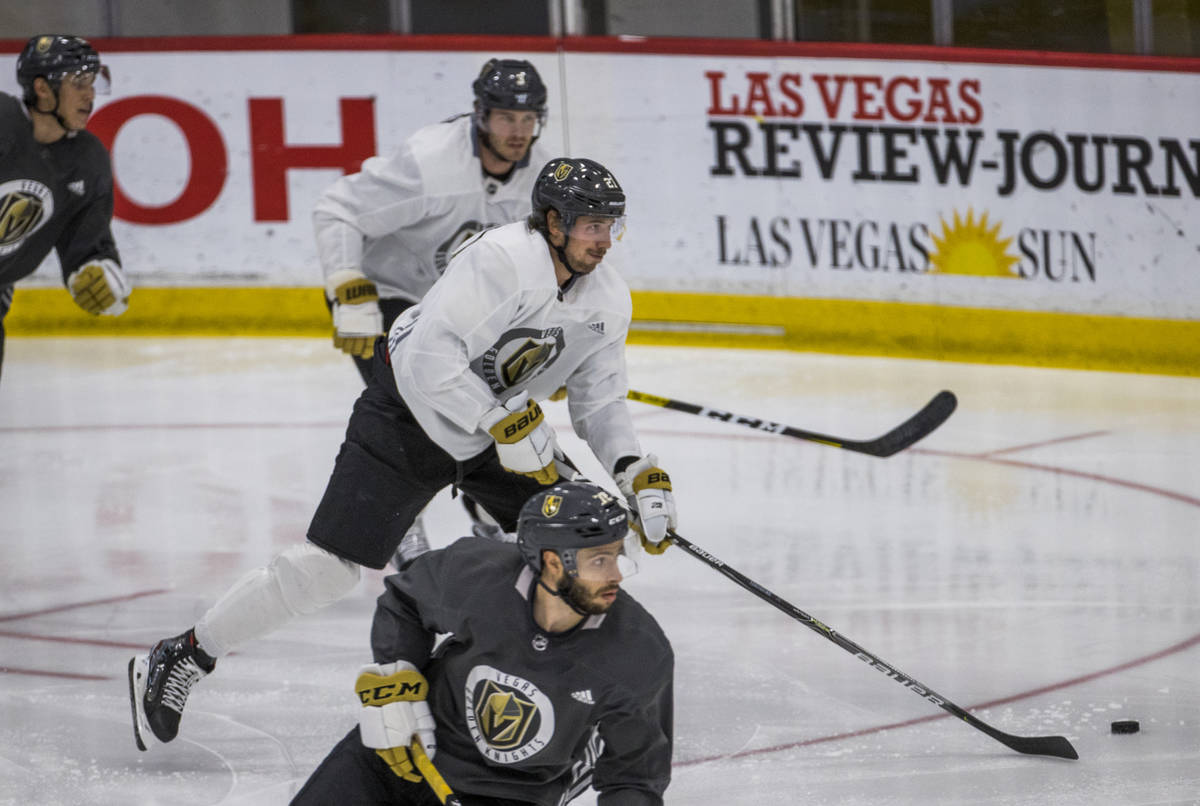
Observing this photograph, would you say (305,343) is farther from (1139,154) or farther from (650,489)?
(650,489)

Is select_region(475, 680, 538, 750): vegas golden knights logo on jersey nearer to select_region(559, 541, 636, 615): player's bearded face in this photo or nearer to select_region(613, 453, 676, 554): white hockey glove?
select_region(559, 541, 636, 615): player's bearded face

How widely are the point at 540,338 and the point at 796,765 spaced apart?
95cm

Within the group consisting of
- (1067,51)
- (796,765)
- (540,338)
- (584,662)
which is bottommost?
(796,765)

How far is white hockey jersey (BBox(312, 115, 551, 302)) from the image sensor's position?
174 inches

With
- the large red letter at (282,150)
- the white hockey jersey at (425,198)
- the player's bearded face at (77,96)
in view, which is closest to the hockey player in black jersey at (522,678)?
the white hockey jersey at (425,198)

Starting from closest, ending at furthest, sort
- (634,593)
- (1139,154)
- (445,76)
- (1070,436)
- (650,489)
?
1. (650,489)
2. (634,593)
3. (1070,436)
4. (1139,154)
5. (445,76)

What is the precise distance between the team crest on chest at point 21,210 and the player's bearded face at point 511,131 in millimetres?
1307

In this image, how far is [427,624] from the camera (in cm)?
273

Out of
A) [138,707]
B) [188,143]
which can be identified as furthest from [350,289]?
[188,143]

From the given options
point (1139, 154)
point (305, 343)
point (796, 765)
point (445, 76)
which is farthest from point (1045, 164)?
point (796, 765)

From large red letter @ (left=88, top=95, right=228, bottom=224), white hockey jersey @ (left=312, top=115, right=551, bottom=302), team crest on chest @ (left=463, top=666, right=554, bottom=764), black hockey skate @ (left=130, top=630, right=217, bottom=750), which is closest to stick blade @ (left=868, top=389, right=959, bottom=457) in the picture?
white hockey jersey @ (left=312, top=115, right=551, bottom=302)

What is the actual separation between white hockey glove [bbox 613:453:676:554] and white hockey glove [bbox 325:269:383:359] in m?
1.03

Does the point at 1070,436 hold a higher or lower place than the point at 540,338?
lower

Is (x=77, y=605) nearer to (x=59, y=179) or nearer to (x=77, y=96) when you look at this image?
(x=59, y=179)
